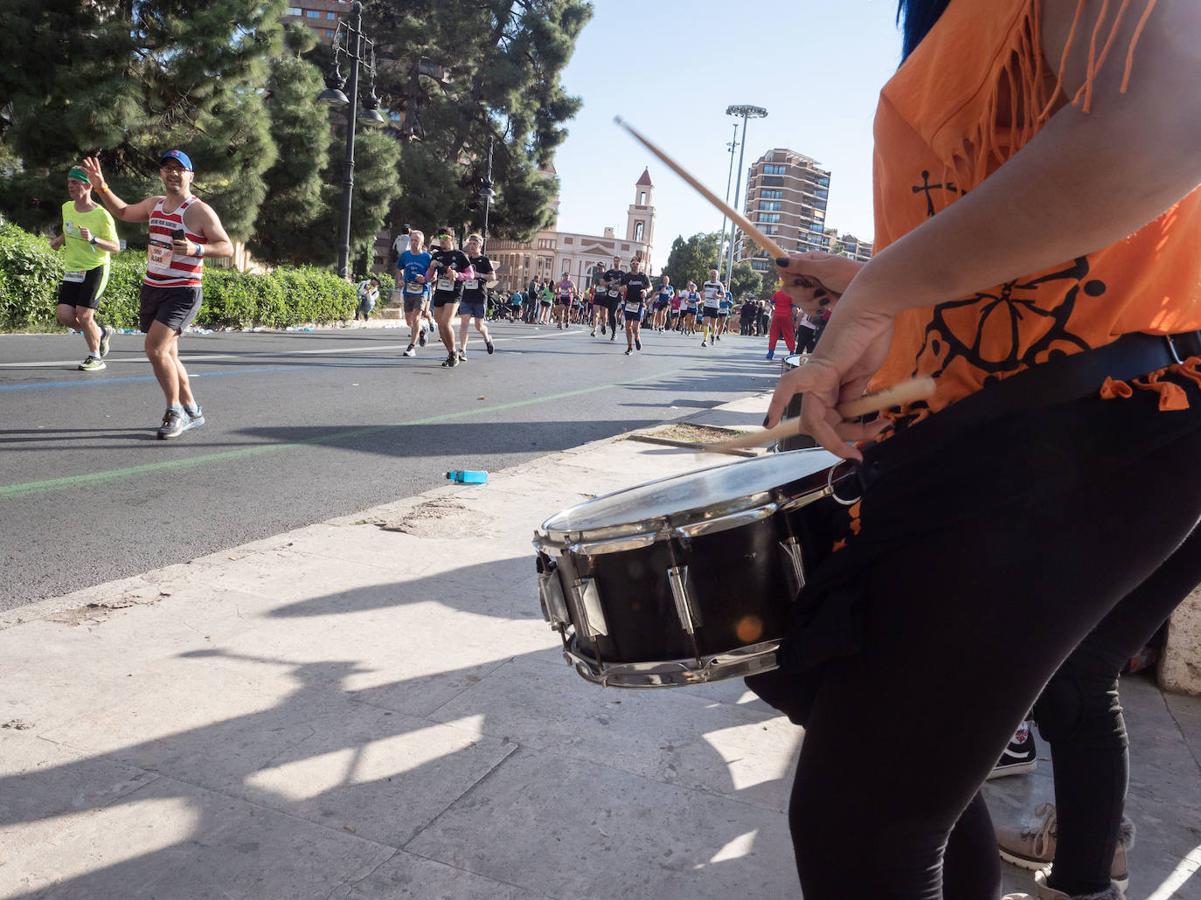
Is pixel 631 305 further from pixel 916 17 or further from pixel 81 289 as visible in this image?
pixel 916 17

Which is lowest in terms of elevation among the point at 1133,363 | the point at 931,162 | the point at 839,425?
the point at 839,425

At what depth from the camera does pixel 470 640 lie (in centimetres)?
330

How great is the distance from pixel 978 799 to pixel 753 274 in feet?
399

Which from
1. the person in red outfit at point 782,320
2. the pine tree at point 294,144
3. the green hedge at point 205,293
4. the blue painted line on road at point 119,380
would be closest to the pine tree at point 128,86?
the green hedge at point 205,293

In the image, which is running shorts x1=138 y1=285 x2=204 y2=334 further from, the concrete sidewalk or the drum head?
the drum head

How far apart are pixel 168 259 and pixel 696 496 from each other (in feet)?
20.2

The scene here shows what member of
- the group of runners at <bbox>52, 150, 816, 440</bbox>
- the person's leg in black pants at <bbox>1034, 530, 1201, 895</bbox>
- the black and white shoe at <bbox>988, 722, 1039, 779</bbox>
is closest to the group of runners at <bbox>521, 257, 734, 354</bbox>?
the group of runners at <bbox>52, 150, 816, 440</bbox>

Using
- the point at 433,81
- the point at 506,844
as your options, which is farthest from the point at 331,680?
the point at 433,81

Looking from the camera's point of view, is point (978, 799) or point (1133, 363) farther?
point (978, 799)

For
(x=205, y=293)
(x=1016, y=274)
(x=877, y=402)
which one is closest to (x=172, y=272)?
(x=877, y=402)

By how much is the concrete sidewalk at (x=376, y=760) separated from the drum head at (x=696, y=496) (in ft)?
1.37

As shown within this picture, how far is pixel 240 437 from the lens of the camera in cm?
708

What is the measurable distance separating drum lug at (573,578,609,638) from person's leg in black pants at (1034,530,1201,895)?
781 millimetres

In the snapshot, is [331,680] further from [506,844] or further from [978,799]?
[978,799]
